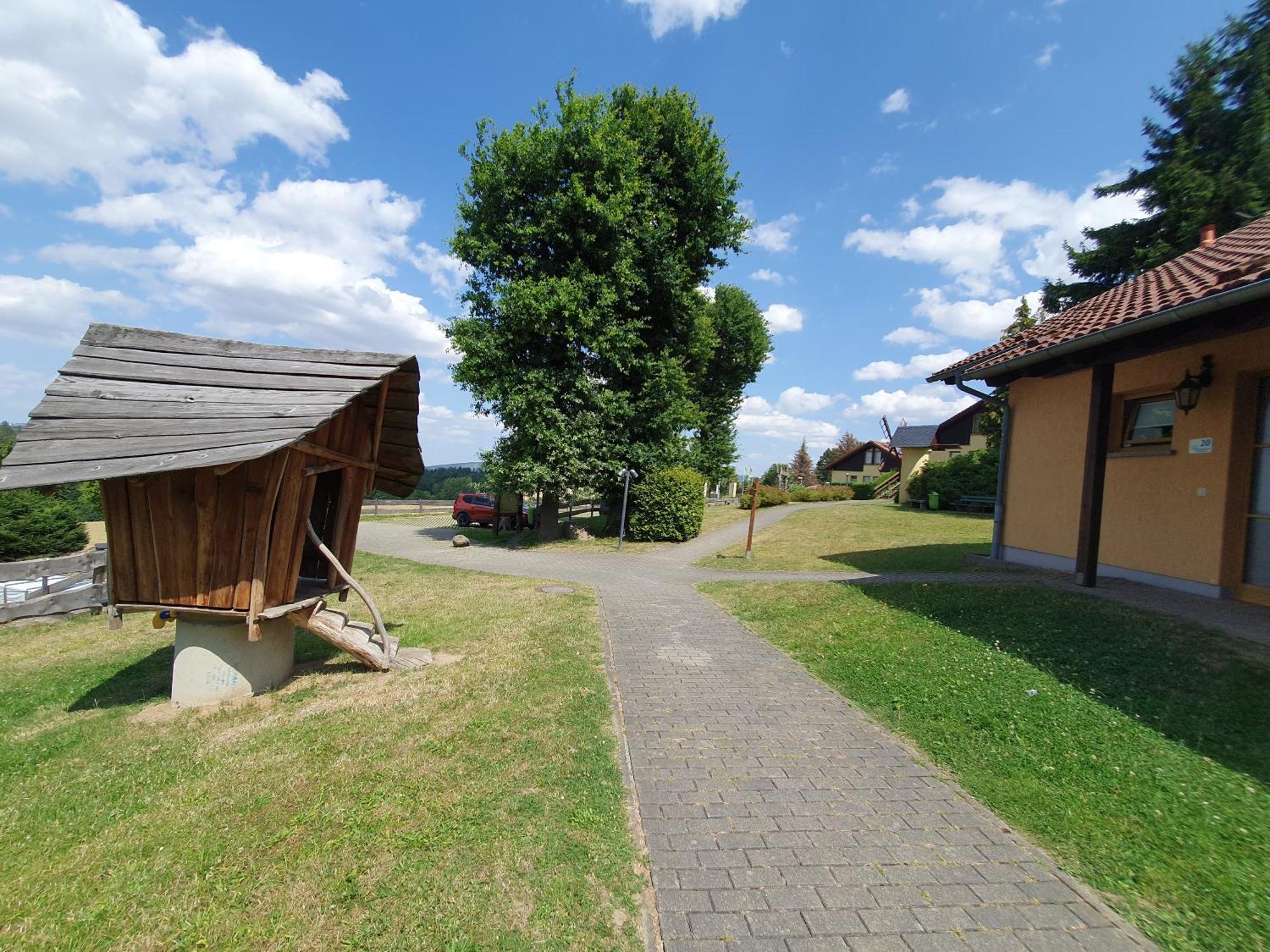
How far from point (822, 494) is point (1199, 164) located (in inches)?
948

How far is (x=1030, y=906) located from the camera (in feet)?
8.81

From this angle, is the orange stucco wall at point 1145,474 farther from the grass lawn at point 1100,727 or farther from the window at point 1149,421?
the grass lawn at point 1100,727

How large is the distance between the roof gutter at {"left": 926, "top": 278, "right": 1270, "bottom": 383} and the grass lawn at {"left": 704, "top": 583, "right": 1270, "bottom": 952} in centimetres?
309

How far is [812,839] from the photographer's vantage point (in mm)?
3186

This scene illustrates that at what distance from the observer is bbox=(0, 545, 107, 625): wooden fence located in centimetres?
948

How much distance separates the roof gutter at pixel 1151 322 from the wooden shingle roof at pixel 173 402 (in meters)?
7.60

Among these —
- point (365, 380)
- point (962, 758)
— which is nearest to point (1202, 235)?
point (962, 758)

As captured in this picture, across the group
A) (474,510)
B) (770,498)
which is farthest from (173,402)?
(770,498)

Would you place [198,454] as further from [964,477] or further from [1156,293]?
[964,477]

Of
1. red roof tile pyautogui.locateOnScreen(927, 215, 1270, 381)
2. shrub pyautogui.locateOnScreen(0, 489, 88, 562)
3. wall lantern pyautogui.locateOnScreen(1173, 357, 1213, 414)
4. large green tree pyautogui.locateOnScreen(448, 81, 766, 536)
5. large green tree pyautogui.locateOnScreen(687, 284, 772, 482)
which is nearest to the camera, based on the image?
red roof tile pyautogui.locateOnScreen(927, 215, 1270, 381)

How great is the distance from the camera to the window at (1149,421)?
320 inches

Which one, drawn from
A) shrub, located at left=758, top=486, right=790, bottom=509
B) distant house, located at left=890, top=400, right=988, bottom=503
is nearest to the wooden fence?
shrub, located at left=758, top=486, right=790, bottom=509

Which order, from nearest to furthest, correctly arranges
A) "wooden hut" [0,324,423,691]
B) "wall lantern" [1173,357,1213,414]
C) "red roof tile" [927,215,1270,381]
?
1. "wooden hut" [0,324,423,691]
2. "red roof tile" [927,215,1270,381]
3. "wall lantern" [1173,357,1213,414]

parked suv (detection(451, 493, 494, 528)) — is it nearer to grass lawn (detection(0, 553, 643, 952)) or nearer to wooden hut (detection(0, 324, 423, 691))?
grass lawn (detection(0, 553, 643, 952))
